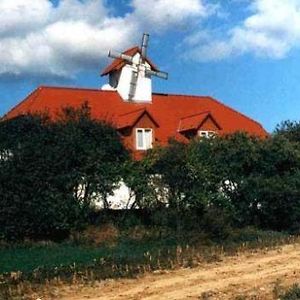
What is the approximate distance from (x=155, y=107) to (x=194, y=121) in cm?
431

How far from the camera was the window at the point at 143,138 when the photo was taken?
46969 mm

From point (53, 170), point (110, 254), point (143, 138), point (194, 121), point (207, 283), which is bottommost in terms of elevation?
point (207, 283)

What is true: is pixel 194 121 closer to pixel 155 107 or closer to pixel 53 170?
pixel 155 107

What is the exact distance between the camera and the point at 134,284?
17875mm

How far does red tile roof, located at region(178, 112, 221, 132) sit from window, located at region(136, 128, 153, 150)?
3605 millimetres

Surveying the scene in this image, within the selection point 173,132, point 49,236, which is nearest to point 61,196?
point 49,236

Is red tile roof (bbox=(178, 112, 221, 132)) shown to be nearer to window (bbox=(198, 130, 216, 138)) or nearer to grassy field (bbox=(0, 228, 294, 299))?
window (bbox=(198, 130, 216, 138))

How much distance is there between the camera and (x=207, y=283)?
17562 mm

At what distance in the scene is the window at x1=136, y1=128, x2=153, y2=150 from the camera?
154 feet

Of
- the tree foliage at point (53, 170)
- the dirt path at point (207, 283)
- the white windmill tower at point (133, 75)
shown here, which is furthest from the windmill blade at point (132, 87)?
the dirt path at point (207, 283)

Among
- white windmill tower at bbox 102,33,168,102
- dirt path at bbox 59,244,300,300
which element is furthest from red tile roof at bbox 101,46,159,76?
dirt path at bbox 59,244,300,300

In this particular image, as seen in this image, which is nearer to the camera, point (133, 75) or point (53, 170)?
point (53, 170)

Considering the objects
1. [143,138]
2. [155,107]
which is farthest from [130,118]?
[155,107]

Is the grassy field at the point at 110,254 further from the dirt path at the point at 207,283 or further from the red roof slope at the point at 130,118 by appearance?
the red roof slope at the point at 130,118
